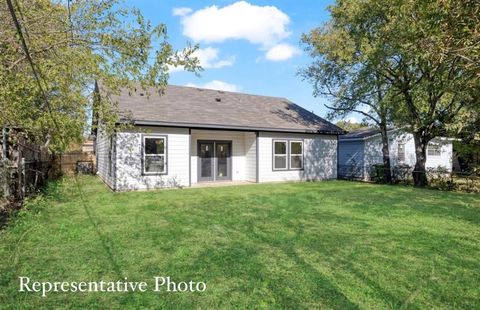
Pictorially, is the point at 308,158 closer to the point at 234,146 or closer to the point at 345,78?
the point at 234,146

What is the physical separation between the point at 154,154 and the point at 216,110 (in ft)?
12.7

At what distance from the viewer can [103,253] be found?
4.54 m

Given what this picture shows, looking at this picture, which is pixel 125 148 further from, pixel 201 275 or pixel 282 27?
pixel 282 27

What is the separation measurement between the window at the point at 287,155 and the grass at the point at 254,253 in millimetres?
6536

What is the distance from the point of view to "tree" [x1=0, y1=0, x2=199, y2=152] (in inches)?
227

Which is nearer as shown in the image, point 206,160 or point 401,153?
point 206,160

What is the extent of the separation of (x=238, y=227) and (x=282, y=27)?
15448 mm

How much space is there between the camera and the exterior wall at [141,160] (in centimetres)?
1144

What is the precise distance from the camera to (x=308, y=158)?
51.5 ft

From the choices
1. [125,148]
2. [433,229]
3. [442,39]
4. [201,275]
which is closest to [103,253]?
[201,275]

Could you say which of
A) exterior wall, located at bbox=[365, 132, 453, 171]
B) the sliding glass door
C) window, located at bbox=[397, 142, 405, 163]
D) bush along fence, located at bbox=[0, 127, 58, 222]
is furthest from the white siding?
window, located at bbox=[397, 142, 405, 163]

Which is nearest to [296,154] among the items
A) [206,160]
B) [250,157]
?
[250,157]

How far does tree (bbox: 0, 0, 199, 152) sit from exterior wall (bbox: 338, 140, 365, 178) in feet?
47.1

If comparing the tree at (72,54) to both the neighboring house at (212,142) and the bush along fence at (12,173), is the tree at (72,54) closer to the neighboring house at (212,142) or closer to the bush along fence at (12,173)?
the bush along fence at (12,173)
